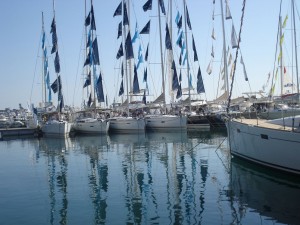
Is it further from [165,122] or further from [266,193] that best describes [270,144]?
[165,122]

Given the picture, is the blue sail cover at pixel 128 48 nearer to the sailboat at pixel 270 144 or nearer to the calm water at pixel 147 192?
the calm water at pixel 147 192

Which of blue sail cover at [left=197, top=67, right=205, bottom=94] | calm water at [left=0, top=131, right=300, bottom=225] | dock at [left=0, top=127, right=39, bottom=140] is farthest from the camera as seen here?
dock at [left=0, top=127, right=39, bottom=140]

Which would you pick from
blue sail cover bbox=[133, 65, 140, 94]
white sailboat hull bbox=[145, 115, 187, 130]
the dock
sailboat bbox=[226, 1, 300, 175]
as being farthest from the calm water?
the dock

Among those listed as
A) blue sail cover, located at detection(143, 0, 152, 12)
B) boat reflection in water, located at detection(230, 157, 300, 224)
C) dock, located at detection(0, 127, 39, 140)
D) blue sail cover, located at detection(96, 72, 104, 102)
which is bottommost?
boat reflection in water, located at detection(230, 157, 300, 224)

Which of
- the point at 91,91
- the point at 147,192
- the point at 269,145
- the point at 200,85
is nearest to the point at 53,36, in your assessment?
the point at 91,91

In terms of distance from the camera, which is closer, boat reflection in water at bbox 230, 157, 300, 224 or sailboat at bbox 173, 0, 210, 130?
boat reflection in water at bbox 230, 157, 300, 224

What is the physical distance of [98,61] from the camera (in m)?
50.3

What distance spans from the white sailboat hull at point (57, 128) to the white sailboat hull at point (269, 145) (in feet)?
99.6

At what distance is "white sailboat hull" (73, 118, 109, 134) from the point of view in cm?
4931

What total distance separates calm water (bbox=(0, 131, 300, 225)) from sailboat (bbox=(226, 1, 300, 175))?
1.92 feet

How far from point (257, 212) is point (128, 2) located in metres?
44.4

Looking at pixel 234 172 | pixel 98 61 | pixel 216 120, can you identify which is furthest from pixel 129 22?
pixel 234 172

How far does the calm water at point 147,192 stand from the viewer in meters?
12.9

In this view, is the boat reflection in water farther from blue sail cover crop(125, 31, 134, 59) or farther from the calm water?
blue sail cover crop(125, 31, 134, 59)
